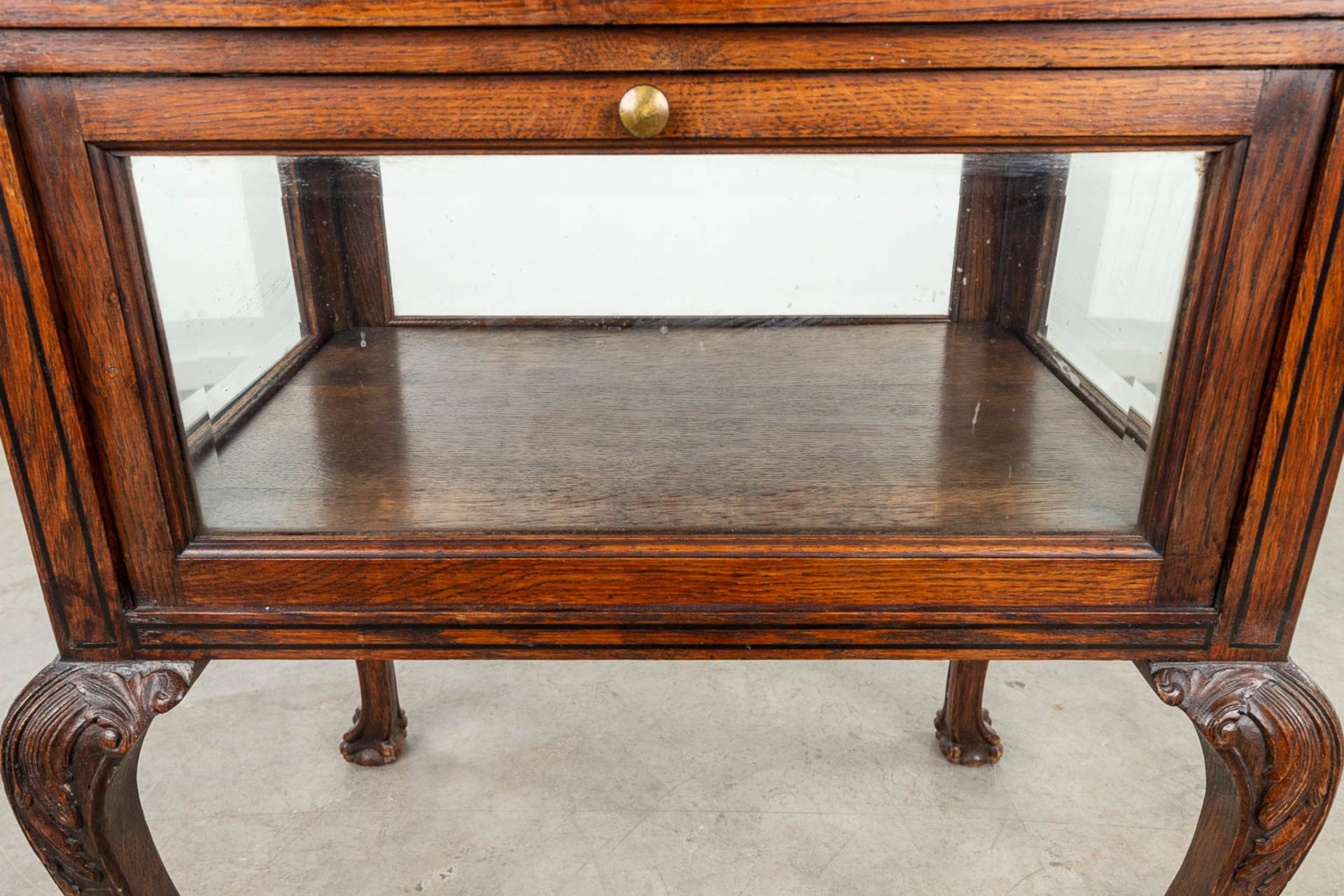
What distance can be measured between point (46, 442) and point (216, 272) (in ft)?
0.46

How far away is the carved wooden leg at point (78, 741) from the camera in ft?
2.34

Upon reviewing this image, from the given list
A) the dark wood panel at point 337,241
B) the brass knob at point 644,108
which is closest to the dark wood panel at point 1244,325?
the brass knob at point 644,108

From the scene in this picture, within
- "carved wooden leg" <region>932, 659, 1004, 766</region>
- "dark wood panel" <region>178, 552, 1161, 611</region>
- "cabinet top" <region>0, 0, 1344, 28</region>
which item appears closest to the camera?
"cabinet top" <region>0, 0, 1344, 28</region>

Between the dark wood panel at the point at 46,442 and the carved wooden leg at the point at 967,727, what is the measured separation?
2.84 feet

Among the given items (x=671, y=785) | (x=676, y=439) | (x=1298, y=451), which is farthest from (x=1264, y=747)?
(x=671, y=785)

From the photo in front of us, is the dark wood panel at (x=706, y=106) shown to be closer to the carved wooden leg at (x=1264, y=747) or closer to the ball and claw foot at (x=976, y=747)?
the carved wooden leg at (x=1264, y=747)

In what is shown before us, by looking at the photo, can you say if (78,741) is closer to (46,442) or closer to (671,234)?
(46,442)

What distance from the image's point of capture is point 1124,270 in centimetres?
68

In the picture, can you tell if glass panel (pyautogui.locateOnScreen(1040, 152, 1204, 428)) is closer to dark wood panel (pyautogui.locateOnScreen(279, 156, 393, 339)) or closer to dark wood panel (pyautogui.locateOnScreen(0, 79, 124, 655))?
dark wood panel (pyautogui.locateOnScreen(279, 156, 393, 339))

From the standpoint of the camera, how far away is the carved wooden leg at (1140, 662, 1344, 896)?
2.35 feet

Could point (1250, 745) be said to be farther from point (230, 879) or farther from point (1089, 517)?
point (230, 879)

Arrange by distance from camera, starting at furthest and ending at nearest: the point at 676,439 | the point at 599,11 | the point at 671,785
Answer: the point at 671,785 → the point at 676,439 → the point at 599,11

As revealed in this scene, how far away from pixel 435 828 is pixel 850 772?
0.46 meters

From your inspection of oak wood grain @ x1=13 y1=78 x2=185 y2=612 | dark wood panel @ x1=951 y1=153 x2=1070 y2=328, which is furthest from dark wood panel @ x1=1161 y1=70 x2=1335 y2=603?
oak wood grain @ x1=13 y1=78 x2=185 y2=612
